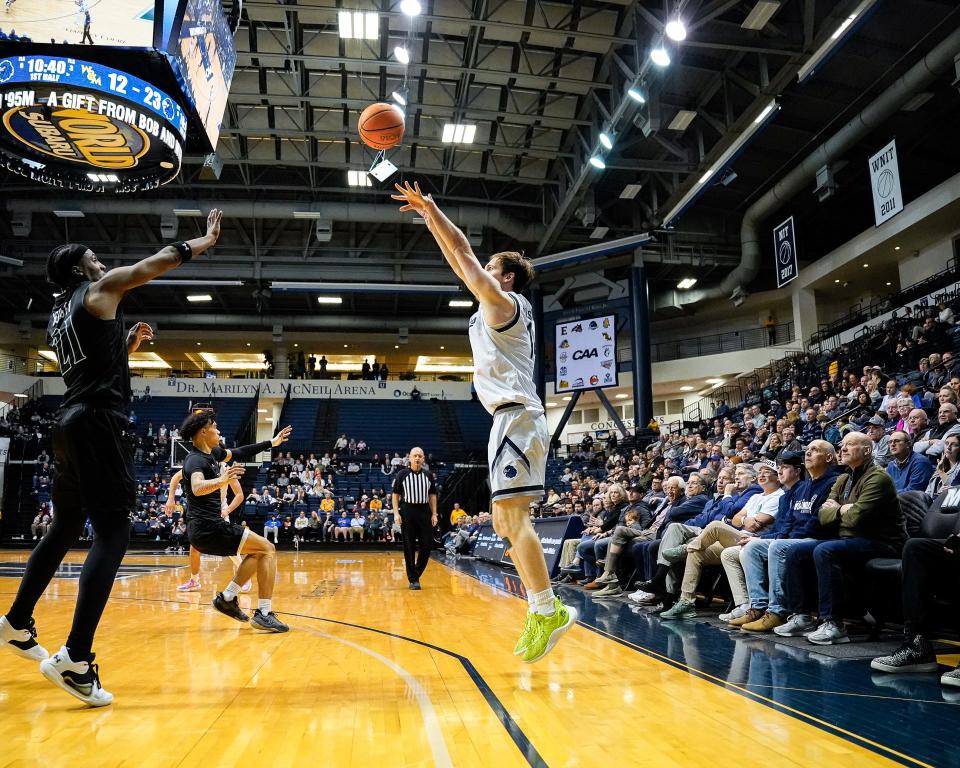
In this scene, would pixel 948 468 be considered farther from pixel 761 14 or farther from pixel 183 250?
pixel 761 14

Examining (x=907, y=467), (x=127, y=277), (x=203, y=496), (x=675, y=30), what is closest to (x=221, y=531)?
(x=203, y=496)

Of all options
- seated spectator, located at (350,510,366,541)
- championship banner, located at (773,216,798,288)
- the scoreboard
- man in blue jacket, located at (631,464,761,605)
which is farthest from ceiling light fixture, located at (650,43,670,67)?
seated spectator, located at (350,510,366,541)

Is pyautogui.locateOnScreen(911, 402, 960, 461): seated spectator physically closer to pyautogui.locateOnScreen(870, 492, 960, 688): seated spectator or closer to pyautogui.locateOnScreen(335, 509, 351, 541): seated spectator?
pyautogui.locateOnScreen(870, 492, 960, 688): seated spectator

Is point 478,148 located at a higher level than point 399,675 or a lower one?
higher

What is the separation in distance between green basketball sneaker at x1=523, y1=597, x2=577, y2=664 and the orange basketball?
4744 mm

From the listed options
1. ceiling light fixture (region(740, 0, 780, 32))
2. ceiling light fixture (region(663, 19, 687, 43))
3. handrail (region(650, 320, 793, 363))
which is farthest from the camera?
handrail (region(650, 320, 793, 363))

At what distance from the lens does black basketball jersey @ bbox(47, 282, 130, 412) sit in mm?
2902

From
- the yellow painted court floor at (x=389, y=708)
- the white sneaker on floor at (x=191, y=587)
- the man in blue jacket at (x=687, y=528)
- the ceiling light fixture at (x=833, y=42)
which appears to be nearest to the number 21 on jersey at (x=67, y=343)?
the yellow painted court floor at (x=389, y=708)

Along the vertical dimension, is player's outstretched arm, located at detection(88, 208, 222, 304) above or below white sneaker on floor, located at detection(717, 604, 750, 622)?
above

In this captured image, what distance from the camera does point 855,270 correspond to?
2286cm

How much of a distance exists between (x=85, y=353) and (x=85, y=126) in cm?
756

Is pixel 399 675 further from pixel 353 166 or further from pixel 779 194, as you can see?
pixel 779 194

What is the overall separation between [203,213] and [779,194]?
16.2 metres

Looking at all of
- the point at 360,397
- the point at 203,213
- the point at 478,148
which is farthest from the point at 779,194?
the point at 360,397
